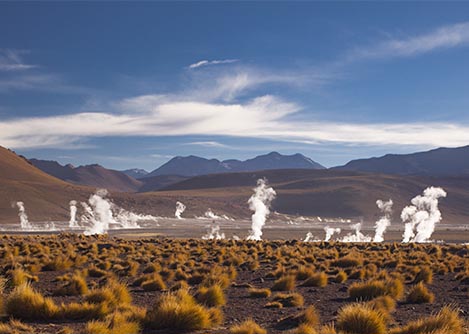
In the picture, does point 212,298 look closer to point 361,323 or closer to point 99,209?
point 361,323

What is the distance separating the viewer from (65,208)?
105375 millimetres

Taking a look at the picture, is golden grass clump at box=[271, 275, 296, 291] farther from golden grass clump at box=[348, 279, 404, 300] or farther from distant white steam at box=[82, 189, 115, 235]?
distant white steam at box=[82, 189, 115, 235]

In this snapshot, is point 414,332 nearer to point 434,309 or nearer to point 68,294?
point 434,309

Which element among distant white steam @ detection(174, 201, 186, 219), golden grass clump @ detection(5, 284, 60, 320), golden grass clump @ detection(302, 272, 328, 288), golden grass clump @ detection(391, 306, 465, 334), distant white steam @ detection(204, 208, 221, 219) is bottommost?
distant white steam @ detection(204, 208, 221, 219)

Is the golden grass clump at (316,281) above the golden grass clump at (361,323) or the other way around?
the other way around

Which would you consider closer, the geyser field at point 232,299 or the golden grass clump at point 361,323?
the golden grass clump at point 361,323

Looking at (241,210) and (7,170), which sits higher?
(7,170)

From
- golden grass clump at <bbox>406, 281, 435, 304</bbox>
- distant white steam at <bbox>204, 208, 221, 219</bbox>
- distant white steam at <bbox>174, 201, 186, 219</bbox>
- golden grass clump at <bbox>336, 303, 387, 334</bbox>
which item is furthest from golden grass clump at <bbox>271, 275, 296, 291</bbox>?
distant white steam at <bbox>204, 208, 221, 219</bbox>

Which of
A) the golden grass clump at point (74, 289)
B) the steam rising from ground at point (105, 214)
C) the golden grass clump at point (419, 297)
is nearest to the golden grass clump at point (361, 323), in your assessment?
the golden grass clump at point (419, 297)

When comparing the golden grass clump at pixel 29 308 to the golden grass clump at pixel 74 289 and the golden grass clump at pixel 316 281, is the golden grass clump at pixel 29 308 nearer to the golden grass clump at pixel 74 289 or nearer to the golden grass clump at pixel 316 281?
the golden grass clump at pixel 74 289

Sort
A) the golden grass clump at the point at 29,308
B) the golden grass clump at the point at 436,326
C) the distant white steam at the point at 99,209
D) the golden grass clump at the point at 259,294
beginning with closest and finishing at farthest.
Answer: the golden grass clump at the point at 436,326 → the golden grass clump at the point at 29,308 → the golden grass clump at the point at 259,294 → the distant white steam at the point at 99,209

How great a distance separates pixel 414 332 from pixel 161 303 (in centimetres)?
423

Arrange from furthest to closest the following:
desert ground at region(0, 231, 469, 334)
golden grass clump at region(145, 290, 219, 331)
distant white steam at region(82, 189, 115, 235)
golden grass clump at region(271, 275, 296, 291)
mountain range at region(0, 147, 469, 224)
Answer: mountain range at region(0, 147, 469, 224) → distant white steam at region(82, 189, 115, 235) → golden grass clump at region(271, 275, 296, 291) → golden grass clump at region(145, 290, 219, 331) → desert ground at region(0, 231, 469, 334)

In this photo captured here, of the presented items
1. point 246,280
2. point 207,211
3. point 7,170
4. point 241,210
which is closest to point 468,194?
point 241,210
